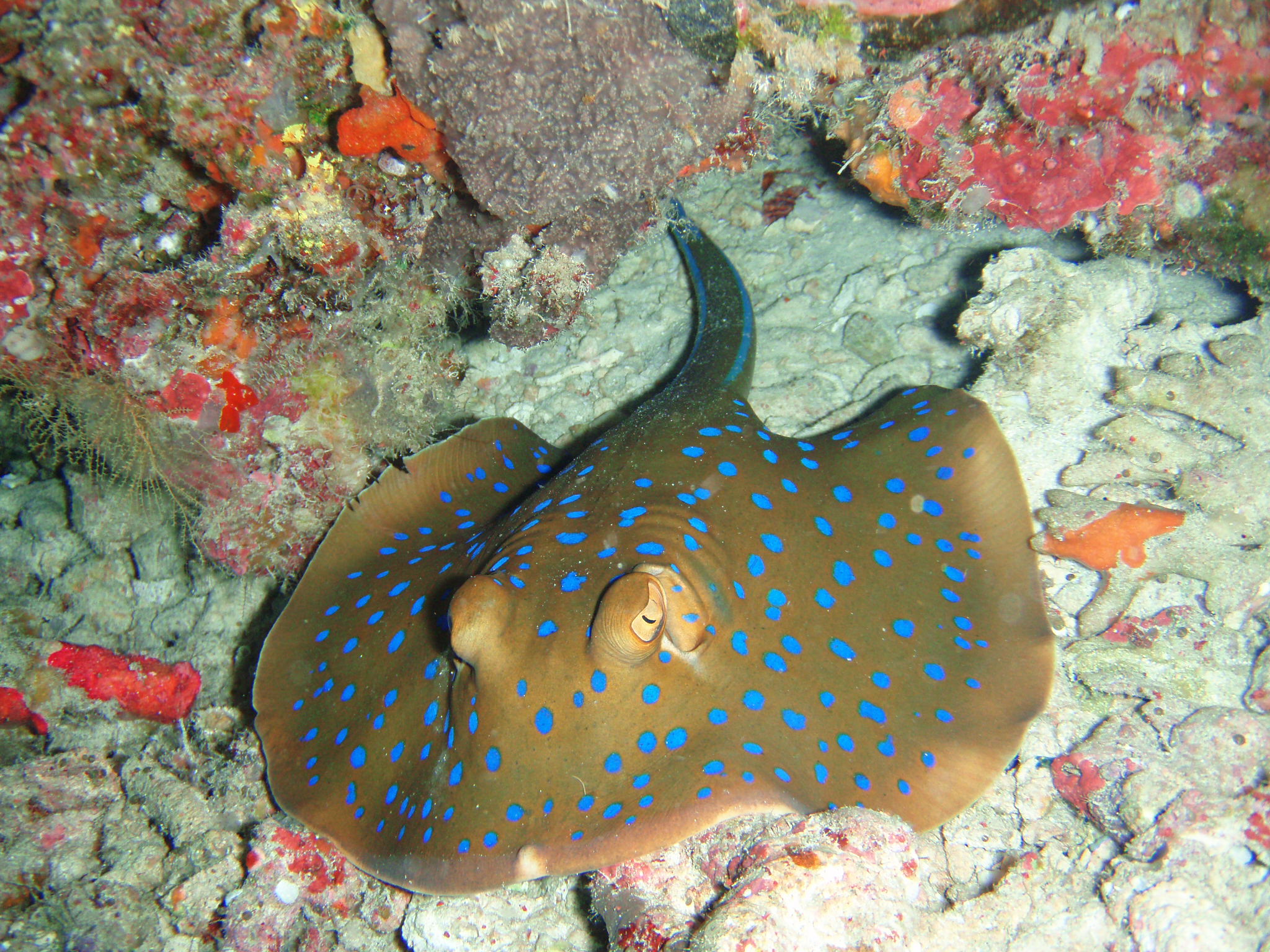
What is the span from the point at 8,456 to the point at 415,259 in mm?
5886

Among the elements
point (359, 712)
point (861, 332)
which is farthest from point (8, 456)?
point (861, 332)

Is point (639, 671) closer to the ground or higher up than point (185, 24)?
closer to the ground

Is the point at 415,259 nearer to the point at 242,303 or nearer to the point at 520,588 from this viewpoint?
the point at 242,303

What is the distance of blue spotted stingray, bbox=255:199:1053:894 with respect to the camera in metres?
2.60

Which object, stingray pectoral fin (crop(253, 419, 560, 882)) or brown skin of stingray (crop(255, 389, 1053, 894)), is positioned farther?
stingray pectoral fin (crop(253, 419, 560, 882))

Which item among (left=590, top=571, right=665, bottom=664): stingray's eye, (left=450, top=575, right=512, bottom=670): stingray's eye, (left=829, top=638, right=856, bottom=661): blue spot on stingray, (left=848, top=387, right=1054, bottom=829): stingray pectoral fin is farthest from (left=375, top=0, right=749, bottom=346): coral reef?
(left=829, top=638, right=856, bottom=661): blue spot on stingray

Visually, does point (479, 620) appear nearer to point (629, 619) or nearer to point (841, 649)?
point (629, 619)

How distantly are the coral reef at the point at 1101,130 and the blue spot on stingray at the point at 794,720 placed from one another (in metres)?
3.44

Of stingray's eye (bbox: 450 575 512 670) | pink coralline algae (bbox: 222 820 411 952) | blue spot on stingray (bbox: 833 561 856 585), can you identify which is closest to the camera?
stingray's eye (bbox: 450 575 512 670)

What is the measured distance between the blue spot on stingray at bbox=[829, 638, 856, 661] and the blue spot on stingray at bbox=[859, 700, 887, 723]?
0.21 metres

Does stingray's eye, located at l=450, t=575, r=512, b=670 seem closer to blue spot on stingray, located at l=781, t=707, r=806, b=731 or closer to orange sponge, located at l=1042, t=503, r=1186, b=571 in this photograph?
blue spot on stingray, located at l=781, t=707, r=806, b=731

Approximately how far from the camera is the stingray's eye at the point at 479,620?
2.78 meters

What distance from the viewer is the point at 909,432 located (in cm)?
412

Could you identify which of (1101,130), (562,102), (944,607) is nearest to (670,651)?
(944,607)
